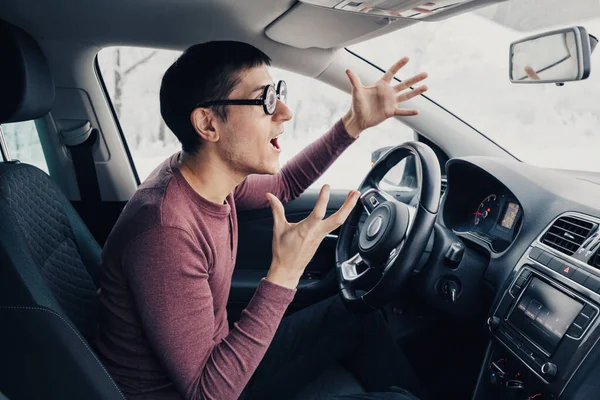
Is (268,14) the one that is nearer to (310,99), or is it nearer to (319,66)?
(319,66)

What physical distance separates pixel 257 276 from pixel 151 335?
54.4 inches

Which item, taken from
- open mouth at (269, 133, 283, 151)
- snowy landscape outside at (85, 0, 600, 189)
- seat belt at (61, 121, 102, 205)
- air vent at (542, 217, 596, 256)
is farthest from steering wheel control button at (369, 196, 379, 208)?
seat belt at (61, 121, 102, 205)

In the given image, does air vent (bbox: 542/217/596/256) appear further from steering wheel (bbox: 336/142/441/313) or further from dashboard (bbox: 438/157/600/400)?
steering wheel (bbox: 336/142/441/313)

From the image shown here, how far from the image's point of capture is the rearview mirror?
5.21ft

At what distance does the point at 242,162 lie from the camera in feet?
4.74

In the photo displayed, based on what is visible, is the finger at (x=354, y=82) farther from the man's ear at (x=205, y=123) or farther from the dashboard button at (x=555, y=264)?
the dashboard button at (x=555, y=264)

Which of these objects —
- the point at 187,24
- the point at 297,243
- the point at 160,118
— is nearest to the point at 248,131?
the point at 297,243

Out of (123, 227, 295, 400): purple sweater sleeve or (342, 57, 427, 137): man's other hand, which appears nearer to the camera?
(123, 227, 295, 400): purple sweater sleeve

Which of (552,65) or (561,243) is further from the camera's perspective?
(552,65)

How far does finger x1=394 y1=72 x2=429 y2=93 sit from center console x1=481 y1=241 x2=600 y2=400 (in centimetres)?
66

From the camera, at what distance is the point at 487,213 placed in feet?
6.26

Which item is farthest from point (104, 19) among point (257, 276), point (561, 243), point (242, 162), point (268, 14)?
point (561, 243)

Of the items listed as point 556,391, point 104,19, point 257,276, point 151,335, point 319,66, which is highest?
point 104,19

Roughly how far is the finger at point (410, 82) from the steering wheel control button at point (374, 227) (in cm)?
47
